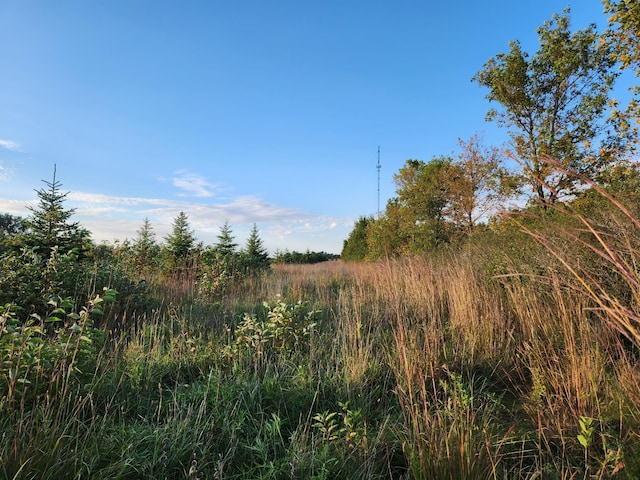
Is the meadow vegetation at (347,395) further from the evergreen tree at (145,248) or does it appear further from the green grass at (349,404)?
the evergreen tree at (145,248)

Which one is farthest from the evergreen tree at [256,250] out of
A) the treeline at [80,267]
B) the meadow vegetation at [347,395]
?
the meadow vegetation at [347,395]

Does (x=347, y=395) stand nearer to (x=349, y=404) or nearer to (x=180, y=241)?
(x=349, y=404)

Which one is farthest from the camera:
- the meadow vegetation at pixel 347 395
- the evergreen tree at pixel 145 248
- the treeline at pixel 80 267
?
the evergreen tree at pixel 145 248

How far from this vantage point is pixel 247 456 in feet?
6.49

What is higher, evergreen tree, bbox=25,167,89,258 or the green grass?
evergreen tree, bbox=25,167,89,258

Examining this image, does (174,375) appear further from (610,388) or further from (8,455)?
(610,388)

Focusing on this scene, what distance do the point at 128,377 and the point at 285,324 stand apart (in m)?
1.46

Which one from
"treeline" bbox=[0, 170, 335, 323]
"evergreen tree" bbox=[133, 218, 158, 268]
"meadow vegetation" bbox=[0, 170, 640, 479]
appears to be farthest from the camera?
"evergreen tree" bbox=[133, 218, 158, 268]

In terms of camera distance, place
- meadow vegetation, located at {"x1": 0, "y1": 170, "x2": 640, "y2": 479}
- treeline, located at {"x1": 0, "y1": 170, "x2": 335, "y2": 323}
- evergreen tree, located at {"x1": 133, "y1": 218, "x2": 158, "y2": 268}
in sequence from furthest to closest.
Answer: evergreen tree, located at {"x1": 133, "y1": 218, "x2": 158, "y2": 268} < treeline, located at {"x1": 0, "y1": 170, "x2": 335, "y2": 323} < meadow vegetation, located at {"x1": 0, "y1": 170, "x2": 640, "y2": 479}

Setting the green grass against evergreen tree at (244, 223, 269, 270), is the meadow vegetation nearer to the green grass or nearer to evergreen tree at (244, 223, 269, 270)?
the green grass

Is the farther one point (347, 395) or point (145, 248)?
point (145, 248)

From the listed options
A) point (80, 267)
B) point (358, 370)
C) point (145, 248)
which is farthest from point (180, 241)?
point (358, 370)

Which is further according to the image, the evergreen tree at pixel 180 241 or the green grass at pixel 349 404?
the evergreen tree at pixel 180 241

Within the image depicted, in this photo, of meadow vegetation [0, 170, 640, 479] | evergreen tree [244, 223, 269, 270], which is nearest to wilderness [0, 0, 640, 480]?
meadow vegetation [0, 170, 640, 479]
